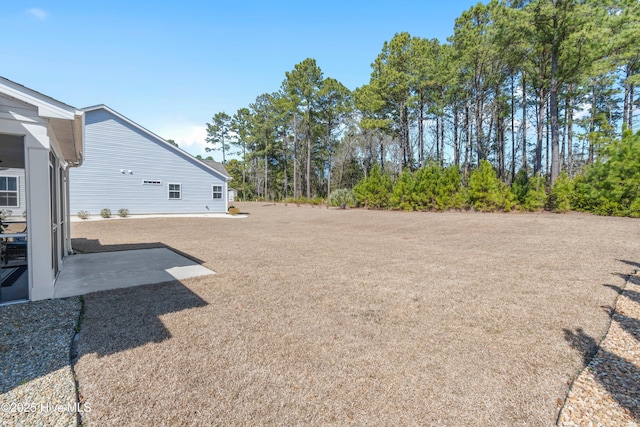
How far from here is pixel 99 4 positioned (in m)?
7.28

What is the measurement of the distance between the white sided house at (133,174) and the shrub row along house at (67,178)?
0.04 metres

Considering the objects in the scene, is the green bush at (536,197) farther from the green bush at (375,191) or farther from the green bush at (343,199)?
the green bush at (343,199)

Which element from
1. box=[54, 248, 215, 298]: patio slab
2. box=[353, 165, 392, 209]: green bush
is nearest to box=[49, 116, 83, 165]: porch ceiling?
box=[54, 248, 215, 298]: patio slab

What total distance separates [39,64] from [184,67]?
4.74 m

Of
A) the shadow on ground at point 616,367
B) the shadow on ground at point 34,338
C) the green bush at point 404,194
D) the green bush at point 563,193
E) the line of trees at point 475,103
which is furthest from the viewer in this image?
the green bush at point 404,194

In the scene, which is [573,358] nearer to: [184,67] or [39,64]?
[39,64]

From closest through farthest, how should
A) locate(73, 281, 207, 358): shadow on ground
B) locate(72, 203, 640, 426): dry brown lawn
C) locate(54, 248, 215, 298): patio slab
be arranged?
locate(72, 203, 640, 426): dry brown lawn → locate(73, 281, 207, 358): shadow on ground → locate(54, 248, 215, 298): patio slab

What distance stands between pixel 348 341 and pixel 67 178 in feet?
25.1

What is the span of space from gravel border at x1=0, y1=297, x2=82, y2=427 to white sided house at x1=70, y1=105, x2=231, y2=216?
14.6 metres

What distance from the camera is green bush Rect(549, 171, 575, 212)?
13.7 metres

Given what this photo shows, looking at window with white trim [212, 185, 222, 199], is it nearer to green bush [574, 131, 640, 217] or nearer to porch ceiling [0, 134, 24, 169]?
porch ceiling [0, 134, 24, 169]

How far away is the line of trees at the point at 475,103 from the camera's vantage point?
49.5 feet

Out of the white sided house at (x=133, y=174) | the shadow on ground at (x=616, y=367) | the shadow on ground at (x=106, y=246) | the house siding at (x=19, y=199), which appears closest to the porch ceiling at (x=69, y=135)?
the shadow on ground at (x=106, y=246)

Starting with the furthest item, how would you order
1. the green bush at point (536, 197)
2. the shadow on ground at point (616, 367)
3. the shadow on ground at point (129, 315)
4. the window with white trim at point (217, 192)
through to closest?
the window with white trim at point (217, 192) < the green bush at point (536, 197) < the shadow on ground at point (129, 315) < the shadow on ground at point (616, 367)
